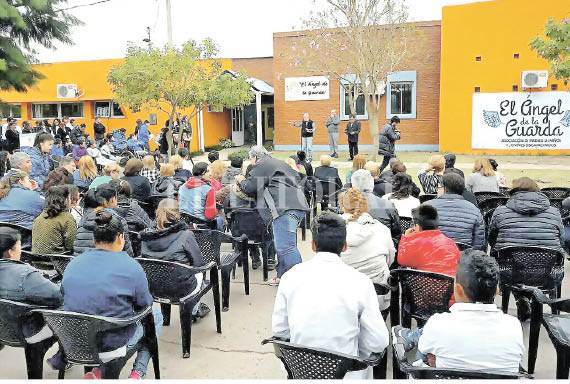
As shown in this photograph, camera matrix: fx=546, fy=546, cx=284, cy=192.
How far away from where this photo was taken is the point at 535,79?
18641 mm

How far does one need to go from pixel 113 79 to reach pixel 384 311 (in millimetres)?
16290

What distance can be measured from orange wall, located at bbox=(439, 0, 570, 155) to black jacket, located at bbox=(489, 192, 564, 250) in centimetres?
1574

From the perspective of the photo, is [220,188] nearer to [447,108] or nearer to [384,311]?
[384,311]

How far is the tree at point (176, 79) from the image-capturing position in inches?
663

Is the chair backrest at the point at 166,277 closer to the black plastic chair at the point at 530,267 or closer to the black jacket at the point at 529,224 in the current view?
the black plastic chair at the point at 530,267

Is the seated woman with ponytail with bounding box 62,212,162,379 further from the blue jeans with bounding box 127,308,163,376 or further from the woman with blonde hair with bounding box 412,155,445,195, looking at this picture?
the woman with blonde hair with bounding box 412,155,445,195

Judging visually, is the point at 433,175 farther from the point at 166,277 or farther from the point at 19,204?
the point at 19,204

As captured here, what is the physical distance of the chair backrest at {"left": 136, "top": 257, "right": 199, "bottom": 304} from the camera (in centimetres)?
438

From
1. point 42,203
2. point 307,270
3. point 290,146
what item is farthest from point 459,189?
point 290,146

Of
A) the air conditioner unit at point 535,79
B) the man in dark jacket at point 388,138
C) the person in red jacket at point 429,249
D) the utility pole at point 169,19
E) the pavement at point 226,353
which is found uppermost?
the utility pole at point 169,19

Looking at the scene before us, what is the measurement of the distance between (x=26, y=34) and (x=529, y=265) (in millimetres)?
13689

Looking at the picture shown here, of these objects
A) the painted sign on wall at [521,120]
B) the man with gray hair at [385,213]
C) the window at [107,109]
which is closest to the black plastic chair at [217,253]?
the man with gray hair at [385,213]

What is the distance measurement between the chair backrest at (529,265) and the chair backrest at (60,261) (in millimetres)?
Answer: 3593

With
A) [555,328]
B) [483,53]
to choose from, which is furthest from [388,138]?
[555,328]
